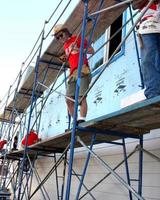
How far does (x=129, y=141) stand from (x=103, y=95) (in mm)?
1634

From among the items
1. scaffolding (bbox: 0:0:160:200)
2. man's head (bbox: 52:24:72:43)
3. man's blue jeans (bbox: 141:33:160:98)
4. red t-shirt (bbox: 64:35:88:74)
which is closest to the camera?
man's blue jeans (bbox: 141:33:160:98)

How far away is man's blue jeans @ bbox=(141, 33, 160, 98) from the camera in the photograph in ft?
10.3

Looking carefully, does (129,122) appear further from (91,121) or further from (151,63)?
(151,63)

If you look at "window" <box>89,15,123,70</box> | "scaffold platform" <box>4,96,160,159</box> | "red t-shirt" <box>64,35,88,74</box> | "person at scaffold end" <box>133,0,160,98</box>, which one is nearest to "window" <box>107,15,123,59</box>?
"window" <box>89,15,123,70</box>

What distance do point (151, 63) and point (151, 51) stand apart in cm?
15

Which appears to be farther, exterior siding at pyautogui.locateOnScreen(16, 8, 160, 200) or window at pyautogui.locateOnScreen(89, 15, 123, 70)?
window at pyautogui.locateOnScreen(89, 15, 123, 70)

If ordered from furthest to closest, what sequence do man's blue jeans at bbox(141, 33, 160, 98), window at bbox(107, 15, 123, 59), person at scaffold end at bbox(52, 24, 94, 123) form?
window at bbox(107, 15, 123, 59), person at scaffold end at bbox(52, 24, 94, 123), man's blue jeans at bbox(141, 33, 160, 98)

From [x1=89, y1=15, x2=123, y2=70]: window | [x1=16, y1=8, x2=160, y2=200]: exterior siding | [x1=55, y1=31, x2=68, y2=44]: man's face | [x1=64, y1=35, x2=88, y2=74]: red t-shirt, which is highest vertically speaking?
[x1=89, y1=15, x2=123, y2=70]: window

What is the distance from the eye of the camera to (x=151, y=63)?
3271 millimetres

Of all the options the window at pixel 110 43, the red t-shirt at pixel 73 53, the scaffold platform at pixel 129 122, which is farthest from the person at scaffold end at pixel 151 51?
the window at pixel 110 43

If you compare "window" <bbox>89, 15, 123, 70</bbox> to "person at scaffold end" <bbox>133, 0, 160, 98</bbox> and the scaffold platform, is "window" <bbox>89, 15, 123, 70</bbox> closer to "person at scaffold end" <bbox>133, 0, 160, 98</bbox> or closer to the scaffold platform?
the scaffold platform

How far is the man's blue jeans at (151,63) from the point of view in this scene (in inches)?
124

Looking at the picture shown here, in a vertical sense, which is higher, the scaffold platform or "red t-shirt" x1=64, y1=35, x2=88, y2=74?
"red t-shirt" x1=64, y1=35, x2=88, y2=74

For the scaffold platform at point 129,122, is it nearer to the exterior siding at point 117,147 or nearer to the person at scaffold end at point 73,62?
the exterior siding at point 117,147
